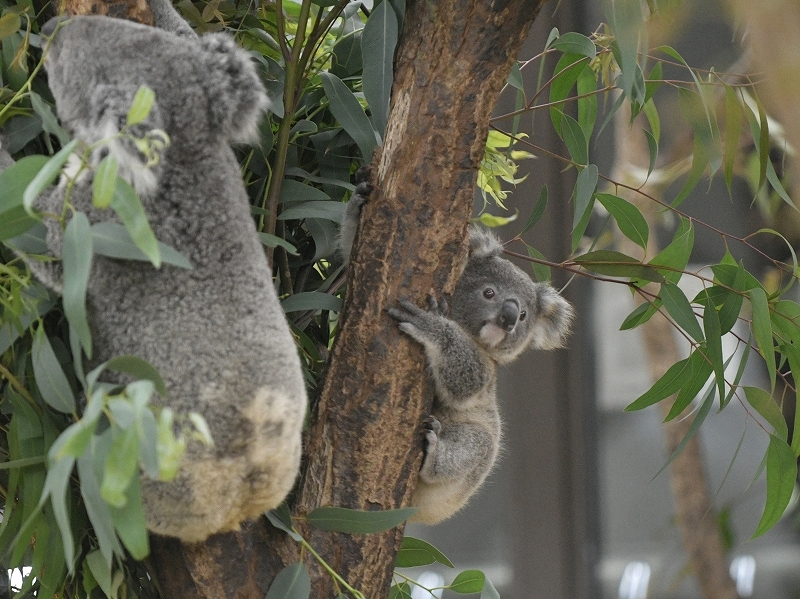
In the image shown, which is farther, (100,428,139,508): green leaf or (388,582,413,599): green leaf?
(388,582,413,599): green leaf

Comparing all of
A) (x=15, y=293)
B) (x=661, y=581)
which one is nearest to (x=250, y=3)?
(x=15, y=293)

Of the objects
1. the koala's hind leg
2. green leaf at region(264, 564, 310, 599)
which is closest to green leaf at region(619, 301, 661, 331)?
the koala's hind leg

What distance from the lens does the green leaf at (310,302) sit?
1558mm

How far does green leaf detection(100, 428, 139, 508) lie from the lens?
0.77m

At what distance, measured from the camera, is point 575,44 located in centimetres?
161

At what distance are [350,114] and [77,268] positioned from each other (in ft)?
2.33

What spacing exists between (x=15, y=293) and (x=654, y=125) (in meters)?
1.34

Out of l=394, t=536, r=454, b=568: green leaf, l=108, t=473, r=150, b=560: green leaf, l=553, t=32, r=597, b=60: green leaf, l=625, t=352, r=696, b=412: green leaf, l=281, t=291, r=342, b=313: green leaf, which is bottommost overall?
l=394, t=536, r=454, b=568: green leaf

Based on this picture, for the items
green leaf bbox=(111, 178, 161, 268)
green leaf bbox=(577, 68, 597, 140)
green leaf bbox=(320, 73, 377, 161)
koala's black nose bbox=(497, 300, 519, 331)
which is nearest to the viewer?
green leaf bbox=(111, 178, 161, 268)

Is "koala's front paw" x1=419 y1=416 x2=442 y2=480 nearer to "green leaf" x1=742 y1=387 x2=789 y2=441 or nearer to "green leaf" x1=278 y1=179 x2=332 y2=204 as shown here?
"green leaf" x1=278 y1=179 x2=332 y2=204

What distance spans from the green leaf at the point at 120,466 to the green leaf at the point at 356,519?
A: 68 centimetres

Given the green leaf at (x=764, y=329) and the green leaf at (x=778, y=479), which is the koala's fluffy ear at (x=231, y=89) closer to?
the green leaf at (x=764, y=329)

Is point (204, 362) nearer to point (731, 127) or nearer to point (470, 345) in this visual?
point (470, 345)

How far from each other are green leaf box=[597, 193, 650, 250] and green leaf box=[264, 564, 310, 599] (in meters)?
0.90
